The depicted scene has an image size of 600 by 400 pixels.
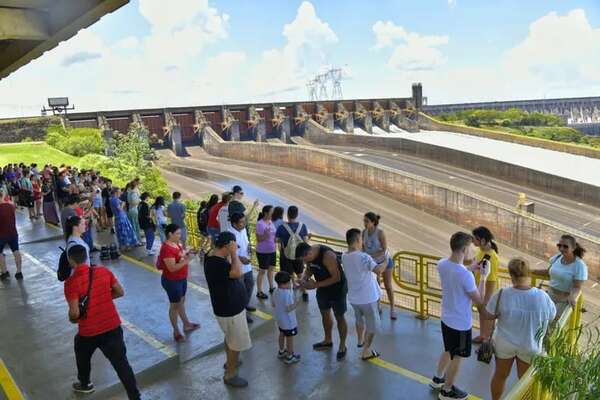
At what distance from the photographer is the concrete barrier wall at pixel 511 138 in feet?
123

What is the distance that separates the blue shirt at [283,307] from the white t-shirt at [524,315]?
2241 millimetres

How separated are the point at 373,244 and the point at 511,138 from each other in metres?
43.1

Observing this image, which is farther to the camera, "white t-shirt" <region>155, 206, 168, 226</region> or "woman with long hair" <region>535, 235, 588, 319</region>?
"white t-shirt" <region>155, 206, 168, 226</region>

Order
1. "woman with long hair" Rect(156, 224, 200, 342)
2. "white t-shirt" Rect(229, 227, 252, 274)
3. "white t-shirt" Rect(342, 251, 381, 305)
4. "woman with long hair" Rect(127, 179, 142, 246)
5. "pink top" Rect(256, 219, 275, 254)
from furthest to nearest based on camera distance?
"woman with long hair" Rect(127, 179, 142, 246) → "pink top" Rect(256, 219, 275, 254) → "white t-shirt" Rect(229, 227, 252, 274) → "woman with long hair" Rect(156, 224, 200, 342) → "white t-shirt" Rect(342, 251, 381, 305)

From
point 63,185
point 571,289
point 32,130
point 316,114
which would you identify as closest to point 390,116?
point 316,114

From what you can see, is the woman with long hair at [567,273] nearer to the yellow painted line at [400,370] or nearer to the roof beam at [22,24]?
the yellow painted line at [400,370]

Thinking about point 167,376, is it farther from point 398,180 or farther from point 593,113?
point 593,113

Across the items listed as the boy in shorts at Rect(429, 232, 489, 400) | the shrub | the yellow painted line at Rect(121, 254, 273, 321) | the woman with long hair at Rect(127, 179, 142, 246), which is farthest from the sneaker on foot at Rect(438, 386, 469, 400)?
the shrub

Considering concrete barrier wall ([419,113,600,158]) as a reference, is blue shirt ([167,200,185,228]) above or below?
above

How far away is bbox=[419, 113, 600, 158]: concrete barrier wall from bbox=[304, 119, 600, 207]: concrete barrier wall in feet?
28.8

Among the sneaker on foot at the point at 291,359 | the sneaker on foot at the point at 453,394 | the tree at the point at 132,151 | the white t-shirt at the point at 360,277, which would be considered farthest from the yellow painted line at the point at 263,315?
the tree at the point at 132,151

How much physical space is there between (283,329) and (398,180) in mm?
24364

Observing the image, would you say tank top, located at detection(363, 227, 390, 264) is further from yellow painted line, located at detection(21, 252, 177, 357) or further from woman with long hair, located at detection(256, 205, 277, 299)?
yellow painted line, located at detection(21, 252, 177, 357)

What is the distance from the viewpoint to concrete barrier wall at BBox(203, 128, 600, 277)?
2156cm
